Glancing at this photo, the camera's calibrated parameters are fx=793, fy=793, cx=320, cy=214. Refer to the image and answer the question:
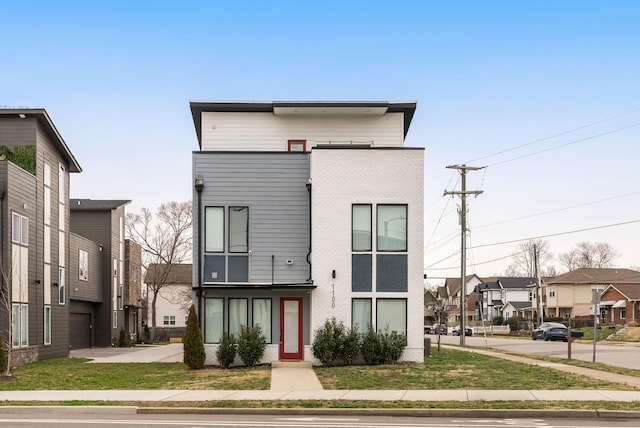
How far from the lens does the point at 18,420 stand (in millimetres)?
15242

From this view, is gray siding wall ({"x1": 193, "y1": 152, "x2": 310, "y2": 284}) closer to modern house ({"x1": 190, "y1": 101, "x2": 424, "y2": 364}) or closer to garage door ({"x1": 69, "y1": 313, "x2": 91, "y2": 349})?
modern house ({"x1": 190, "y1": 101, "x2": 424, "y2": 364})

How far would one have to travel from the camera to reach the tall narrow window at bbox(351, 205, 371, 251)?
2748 cm

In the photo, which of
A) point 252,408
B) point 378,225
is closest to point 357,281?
point 378,225

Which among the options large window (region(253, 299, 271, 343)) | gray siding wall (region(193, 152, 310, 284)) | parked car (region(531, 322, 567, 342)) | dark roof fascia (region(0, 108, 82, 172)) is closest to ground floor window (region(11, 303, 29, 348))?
dark roof fascia (region(0, 108, 82, 172))

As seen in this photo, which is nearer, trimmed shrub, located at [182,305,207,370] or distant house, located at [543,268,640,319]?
trimmed shrub, located at [182,305,207,370]

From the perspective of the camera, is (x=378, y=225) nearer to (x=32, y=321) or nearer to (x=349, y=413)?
(x=349, y=413)

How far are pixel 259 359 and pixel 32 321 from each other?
11.3 meters

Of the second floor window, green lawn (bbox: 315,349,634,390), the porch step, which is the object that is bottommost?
the porch step

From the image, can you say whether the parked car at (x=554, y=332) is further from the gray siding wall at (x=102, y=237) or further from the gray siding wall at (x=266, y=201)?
the gray siding wall at (x=266, y=201)

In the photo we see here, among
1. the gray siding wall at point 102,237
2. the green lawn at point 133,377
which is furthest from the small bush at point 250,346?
the gray siding wall at point 102,237

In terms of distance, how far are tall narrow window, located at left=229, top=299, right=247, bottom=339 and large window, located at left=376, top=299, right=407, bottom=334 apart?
181 inches

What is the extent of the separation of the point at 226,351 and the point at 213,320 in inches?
64.1

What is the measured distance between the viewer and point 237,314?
27.5 metres

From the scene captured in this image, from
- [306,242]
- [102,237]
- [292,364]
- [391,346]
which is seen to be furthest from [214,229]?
[102,237]
